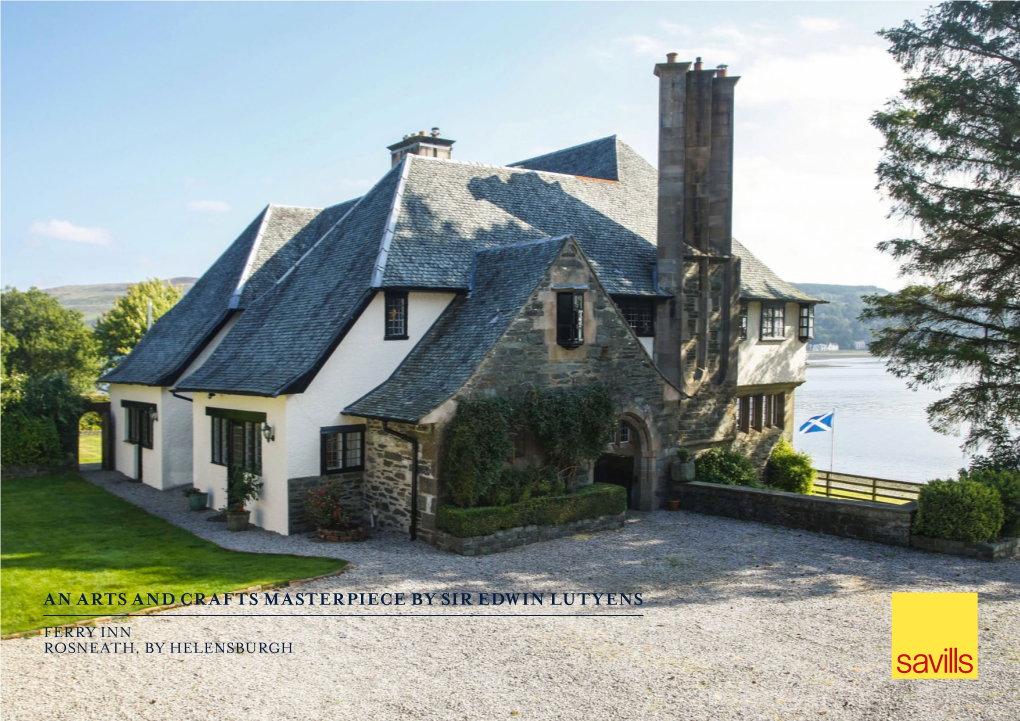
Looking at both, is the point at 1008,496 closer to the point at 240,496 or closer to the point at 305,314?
the point at 305,314

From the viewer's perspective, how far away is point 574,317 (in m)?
17.5

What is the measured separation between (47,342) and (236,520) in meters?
48.8

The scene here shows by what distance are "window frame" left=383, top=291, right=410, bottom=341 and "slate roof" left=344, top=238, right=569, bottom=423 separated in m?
0.48

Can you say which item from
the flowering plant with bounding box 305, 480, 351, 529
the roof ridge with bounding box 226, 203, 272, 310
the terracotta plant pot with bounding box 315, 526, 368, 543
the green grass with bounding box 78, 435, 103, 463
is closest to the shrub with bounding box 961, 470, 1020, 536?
the terracotta plant pot with bounding box 315, 526, 368, 543

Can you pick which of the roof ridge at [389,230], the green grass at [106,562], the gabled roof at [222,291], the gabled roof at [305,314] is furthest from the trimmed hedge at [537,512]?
the gabled roof at [222,291]

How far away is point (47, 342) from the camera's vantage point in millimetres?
58094

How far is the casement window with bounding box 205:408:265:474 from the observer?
1803 cm

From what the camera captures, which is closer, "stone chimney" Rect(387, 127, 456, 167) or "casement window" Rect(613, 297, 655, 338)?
"casement window" Rect(613, 297, 655, 338)

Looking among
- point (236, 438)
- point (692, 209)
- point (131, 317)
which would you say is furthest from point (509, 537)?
point (131, 317)

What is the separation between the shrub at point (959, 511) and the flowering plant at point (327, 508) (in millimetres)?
11315

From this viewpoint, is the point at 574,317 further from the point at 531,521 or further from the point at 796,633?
the point at 796,633

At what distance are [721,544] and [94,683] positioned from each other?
11529 mm

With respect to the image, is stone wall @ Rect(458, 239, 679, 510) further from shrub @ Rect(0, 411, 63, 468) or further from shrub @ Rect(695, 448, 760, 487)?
shrub @ Rect(0, 411, 63, 468)

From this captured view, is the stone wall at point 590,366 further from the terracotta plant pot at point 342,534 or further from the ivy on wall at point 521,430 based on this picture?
the terracotta plant pot at point 342,534
